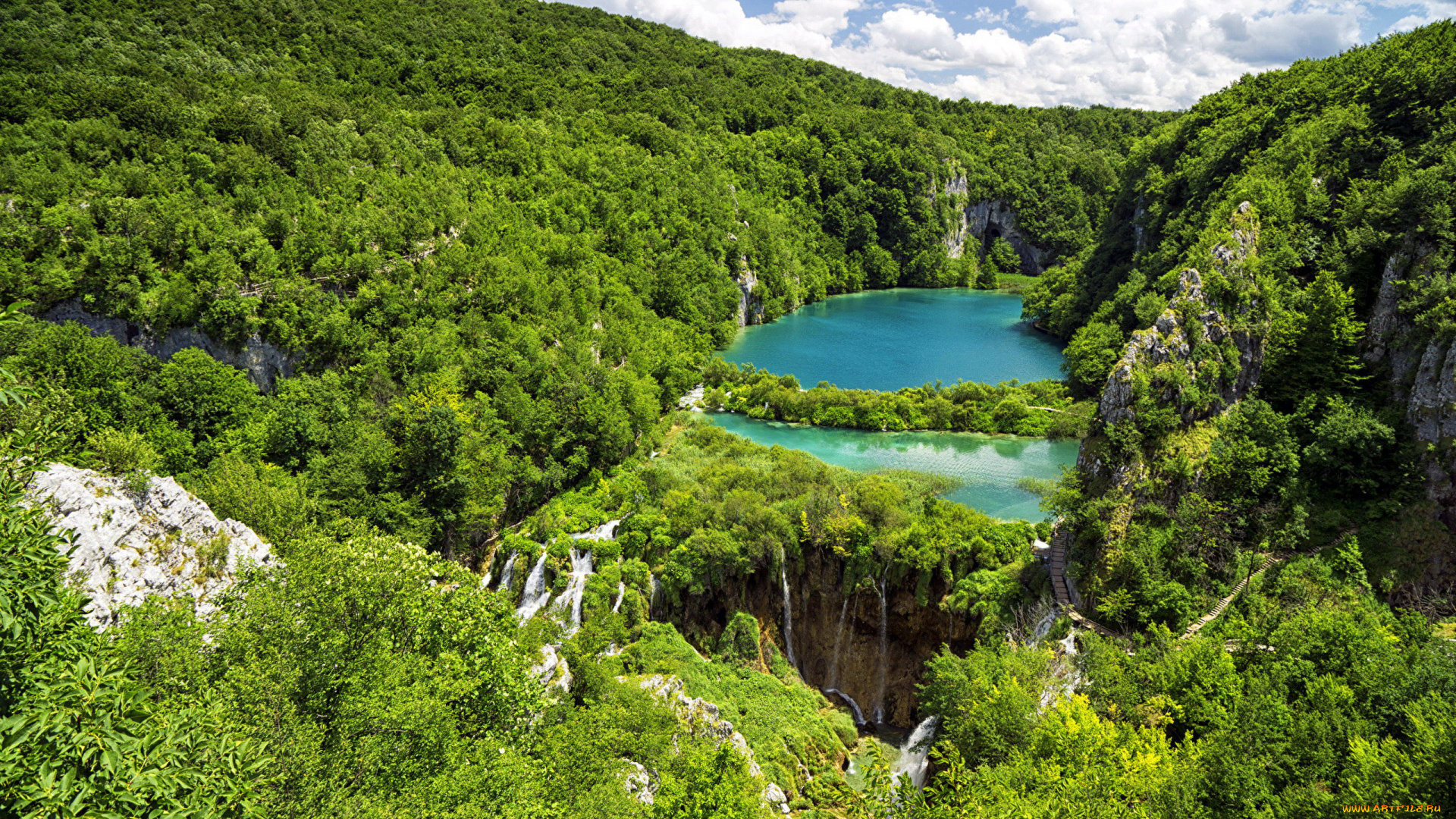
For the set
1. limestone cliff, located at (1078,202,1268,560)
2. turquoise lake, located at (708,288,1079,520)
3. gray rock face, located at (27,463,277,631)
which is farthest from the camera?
turquoise lake, located at (708,288,1079,520)

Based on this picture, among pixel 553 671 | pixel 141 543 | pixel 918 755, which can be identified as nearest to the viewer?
pixel 141 543

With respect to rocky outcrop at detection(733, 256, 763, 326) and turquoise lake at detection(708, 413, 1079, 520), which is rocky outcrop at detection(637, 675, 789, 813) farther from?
rocky outcrop at detection(733, 256, 763, 326)

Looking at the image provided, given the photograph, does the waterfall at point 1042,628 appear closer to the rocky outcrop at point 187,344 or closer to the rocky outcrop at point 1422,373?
the rocky outcrop at point 1422,373

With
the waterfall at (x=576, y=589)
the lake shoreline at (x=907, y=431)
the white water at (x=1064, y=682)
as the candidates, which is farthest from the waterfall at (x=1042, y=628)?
the lake shoreline at (x=907, y=431)

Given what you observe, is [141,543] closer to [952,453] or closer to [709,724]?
[709,724]

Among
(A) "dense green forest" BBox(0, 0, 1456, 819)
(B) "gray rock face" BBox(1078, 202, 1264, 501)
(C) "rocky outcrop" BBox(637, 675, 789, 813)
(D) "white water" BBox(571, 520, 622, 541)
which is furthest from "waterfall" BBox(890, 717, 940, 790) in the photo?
(D) "white water" BBox(571, 520, 622, 541)

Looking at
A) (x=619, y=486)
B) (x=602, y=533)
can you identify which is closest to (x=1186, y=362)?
(x=602, y=533)
